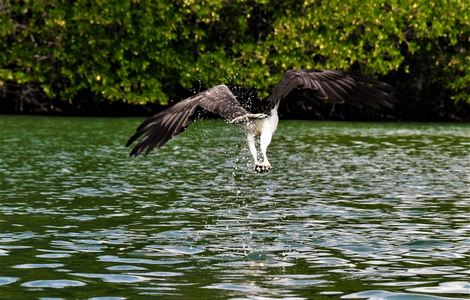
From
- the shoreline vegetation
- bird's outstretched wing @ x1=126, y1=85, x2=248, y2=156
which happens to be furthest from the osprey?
the shoreline vegetation

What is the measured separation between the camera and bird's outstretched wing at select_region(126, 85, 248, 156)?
38.2ft

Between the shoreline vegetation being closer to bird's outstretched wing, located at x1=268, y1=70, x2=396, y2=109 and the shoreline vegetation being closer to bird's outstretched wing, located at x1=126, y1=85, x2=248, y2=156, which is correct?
bird's outstretched wing, located at x1=268, y1=70, x2=396, y2=109

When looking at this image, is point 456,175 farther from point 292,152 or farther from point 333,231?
point 333,231

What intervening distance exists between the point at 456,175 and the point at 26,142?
1277 centimetres

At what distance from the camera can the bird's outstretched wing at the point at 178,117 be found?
458 inches

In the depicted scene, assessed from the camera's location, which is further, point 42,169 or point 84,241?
point 42,169

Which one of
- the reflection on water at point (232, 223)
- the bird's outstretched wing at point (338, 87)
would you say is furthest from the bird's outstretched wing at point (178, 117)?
the reflection on water at point (232, 223)

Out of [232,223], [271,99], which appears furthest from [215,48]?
[271,99]

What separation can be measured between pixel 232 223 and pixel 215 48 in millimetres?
34587

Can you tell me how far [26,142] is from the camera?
31250 millimetres

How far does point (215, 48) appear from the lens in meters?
50.3

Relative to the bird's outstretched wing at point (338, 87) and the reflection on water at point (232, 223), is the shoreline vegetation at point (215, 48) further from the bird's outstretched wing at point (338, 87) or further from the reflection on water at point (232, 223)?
the bird's outstretched wing at point (338, 87)

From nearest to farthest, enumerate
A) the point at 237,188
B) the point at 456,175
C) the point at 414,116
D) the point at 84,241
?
the point at 84,241 → the point at 237,188 → the point at 456,175 → the point at 414,116

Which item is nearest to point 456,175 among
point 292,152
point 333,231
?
point 292,152
